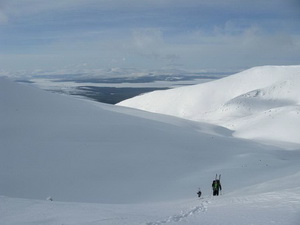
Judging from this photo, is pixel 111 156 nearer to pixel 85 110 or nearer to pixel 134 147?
pixel 134 147

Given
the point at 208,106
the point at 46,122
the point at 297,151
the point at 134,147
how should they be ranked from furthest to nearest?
the point at 208,106
the point at 297,151
the point at 46,122
the point at 134,147

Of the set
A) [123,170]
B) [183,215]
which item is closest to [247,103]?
[123,170]

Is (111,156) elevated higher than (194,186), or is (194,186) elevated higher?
(111,156)

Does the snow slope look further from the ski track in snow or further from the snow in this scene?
the ski track in snow

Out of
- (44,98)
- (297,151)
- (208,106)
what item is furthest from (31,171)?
(208,106)

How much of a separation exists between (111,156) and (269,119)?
2734cm

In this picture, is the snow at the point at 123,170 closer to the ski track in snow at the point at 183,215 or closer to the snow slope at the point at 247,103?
the ski track in snow at the point at 183,215

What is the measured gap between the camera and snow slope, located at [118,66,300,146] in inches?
1460

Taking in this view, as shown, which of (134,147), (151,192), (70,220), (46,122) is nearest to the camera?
(70,220)

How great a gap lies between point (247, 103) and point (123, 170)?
49627 mm

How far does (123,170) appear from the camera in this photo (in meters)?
18.6

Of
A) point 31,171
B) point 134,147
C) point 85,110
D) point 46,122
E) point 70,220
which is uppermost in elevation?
point 85,110

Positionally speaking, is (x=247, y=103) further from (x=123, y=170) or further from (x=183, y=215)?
(x=183, y=215)

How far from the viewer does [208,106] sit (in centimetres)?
7700
